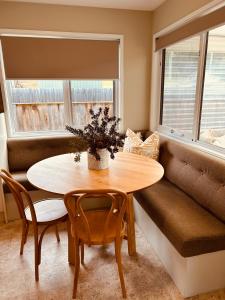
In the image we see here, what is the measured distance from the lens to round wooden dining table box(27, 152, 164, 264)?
64.1 inches

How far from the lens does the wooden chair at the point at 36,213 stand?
1.68 meters

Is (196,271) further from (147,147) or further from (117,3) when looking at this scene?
(117,3)

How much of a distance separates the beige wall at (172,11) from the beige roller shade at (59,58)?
58cm

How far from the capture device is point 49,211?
1948 mm

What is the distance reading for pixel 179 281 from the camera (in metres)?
1.68

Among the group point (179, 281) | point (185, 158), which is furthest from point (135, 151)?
point (179, 281)

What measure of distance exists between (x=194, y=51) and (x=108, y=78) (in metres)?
1.19

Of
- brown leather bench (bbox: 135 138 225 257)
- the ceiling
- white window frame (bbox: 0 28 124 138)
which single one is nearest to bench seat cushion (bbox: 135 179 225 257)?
brown leather bench (bbox: 135 138 225 257)

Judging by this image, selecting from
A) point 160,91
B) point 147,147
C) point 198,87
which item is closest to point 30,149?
point 147,147

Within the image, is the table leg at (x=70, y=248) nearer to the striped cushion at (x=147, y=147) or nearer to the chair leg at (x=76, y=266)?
the chair leg at (x=76, y=266)

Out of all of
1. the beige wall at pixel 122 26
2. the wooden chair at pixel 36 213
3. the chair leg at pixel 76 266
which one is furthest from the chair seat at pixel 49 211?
the beige wall at pixel 122 26

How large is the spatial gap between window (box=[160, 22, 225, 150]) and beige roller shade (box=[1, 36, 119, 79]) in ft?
2.51

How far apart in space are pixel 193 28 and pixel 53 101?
1.92 metres

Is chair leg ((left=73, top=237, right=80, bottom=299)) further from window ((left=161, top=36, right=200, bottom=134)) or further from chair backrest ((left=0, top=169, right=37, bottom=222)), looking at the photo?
window ((left=161, top=36, right=200, bottom=134))
